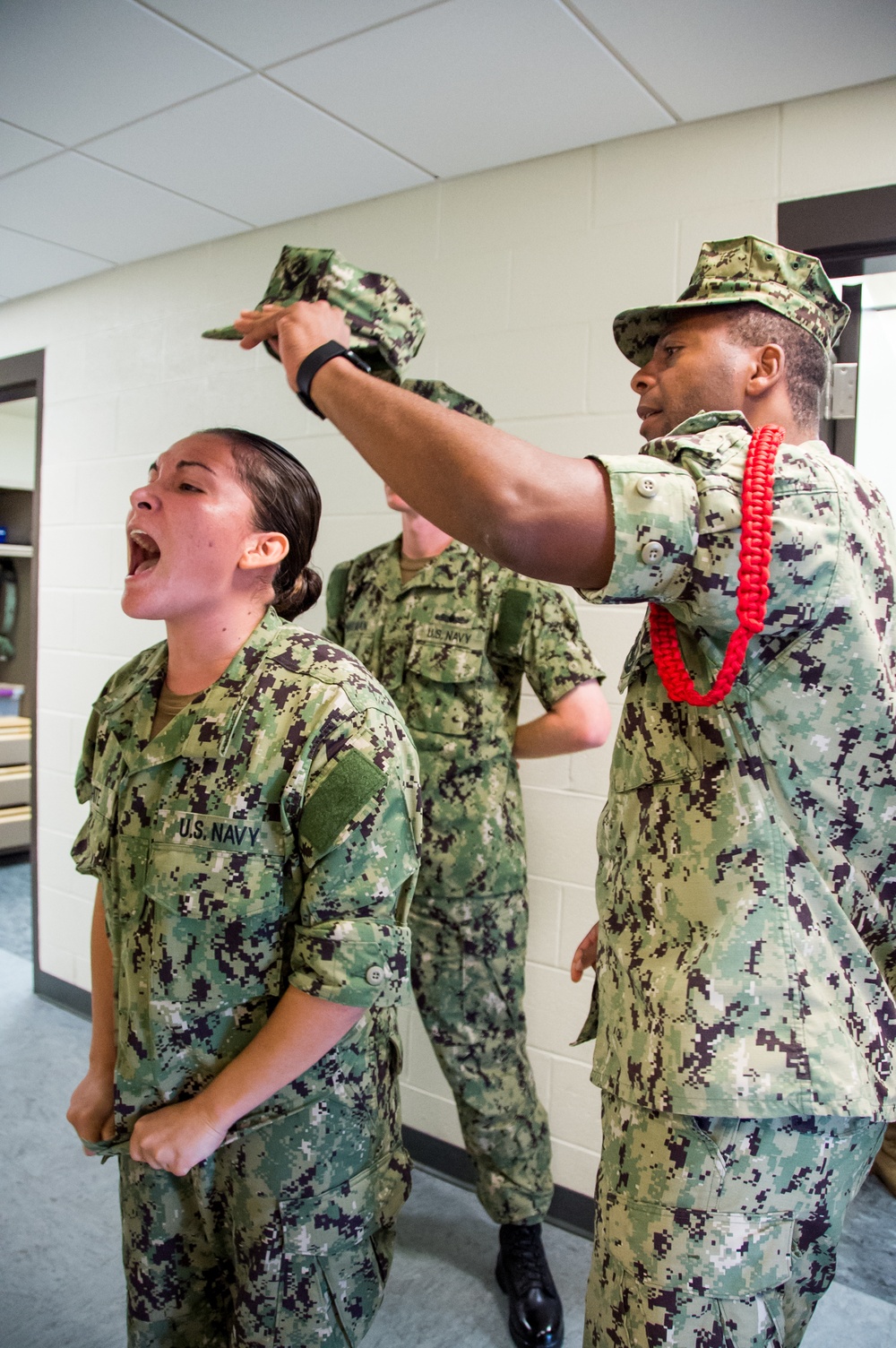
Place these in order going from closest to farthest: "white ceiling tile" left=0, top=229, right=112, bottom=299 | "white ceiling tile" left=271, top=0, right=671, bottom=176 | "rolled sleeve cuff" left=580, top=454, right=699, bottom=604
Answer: "rolled sleeve cuff" left=580, top=454, right=699, bottom=604, "white ceiling tile" left=271, top=0, right=671, bottom=176, "white ceiling tile" left=0, top=229, right=112, bottom=299

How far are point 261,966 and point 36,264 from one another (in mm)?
3039

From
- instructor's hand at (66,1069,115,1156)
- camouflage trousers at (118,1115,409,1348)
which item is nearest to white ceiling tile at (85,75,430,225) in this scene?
instructor's hand at (66,1069,115,1156)

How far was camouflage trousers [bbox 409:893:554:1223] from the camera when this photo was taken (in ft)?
6.45

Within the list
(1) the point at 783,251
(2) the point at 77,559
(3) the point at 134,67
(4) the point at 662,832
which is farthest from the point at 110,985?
(2) the point at 77,559

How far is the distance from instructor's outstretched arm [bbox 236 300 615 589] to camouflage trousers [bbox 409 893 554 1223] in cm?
127

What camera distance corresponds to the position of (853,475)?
92 centimetres

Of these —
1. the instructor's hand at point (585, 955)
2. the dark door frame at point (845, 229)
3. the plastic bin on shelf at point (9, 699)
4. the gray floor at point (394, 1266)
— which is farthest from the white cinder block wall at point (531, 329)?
the plastic bin on shelf at point (9, 699)

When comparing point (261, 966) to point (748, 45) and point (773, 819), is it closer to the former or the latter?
point (773, 819)

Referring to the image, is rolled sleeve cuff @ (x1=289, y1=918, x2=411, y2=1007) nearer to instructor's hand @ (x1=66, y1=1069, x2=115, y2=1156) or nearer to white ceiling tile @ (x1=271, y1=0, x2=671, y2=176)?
instructor's hand @ (x1=66, y1=1069, x2=115, y2=1156)

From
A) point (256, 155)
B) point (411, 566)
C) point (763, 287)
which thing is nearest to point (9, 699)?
point (256, 155)

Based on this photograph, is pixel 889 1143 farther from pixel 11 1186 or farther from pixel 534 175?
pixel 534 175

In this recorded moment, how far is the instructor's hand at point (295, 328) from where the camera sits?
3.36ft

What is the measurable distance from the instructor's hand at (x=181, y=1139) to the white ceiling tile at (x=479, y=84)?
1806 millimetres

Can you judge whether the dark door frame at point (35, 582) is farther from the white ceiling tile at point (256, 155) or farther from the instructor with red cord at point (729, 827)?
the instructor with red cord at point (729, 827)
